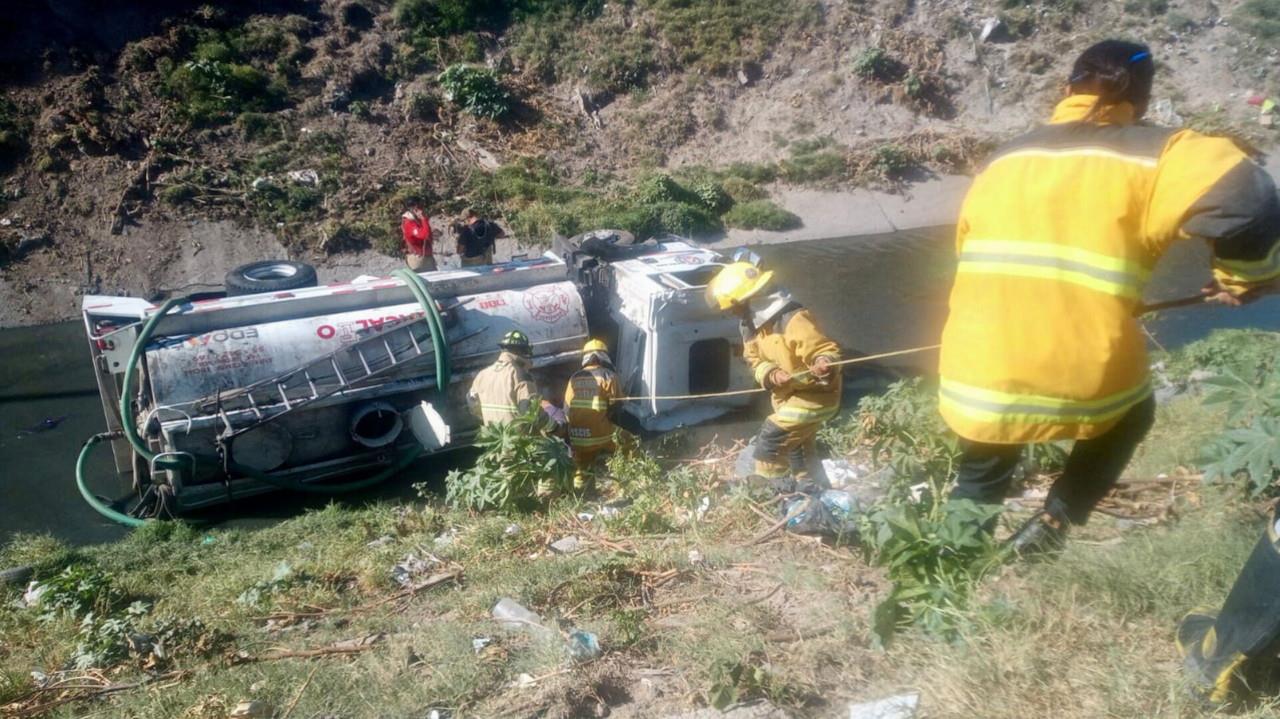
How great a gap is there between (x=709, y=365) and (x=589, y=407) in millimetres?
1570

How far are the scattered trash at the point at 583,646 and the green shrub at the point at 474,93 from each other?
16.8 meters

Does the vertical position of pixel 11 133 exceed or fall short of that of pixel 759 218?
it exceeds it

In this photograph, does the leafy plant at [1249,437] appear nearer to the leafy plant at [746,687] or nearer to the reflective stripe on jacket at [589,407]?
the leafy plant at [746,687]

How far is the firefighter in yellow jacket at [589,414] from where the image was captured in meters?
6.23

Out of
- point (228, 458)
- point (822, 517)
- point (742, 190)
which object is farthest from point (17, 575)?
point (742, 190)

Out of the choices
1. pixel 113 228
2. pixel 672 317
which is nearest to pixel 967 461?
pixel 672 317

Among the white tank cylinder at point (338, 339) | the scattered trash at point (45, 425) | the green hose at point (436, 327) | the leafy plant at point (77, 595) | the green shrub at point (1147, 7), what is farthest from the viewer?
the green shrub at point (1147, 7)

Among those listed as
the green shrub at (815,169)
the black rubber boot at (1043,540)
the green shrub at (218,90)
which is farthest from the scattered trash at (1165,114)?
the black rubber boot at (1043,540)

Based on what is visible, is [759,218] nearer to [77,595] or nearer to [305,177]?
[305,177]

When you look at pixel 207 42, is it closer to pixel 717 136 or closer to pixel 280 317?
pixel 717 136

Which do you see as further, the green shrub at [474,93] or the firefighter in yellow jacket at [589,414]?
the green shrub at [474,93]

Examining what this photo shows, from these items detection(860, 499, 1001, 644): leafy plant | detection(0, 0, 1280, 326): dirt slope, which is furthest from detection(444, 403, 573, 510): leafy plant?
detection(0, 0, 1280, 326): dirt slope

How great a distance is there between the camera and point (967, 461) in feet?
8.96

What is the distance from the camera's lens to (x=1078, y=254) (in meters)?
2.23
